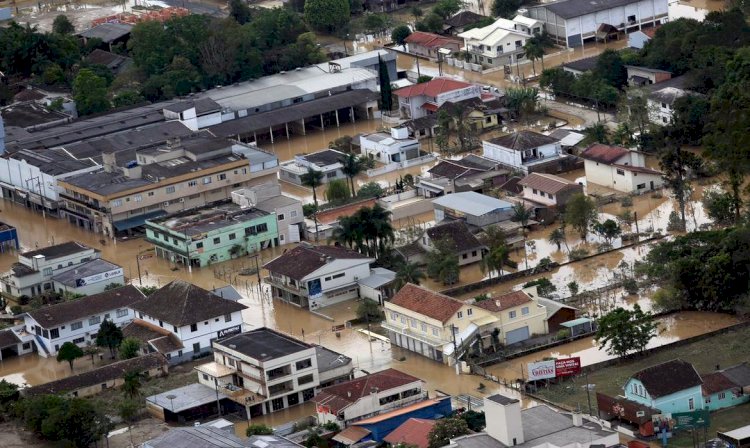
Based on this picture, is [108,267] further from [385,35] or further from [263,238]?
[385,35]

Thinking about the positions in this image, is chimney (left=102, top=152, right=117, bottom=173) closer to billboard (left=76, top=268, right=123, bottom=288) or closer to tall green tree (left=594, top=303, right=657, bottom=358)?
billboard (left=76, top=268, right=123, bottom=288)

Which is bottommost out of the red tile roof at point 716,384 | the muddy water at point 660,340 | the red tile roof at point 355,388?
the muddy water at point 660,340

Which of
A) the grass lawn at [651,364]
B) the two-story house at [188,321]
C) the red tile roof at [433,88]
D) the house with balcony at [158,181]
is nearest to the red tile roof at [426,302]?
the grass lawn at [651,364]

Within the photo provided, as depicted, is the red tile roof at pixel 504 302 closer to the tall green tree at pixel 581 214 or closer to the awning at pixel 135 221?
the tall green tree at pixel 581 214

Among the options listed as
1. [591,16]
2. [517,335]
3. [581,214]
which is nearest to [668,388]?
[517,335]

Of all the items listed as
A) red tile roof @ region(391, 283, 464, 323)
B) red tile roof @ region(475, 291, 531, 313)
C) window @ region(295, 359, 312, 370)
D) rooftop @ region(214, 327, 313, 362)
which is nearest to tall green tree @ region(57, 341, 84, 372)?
rooftop @ region(214, 327, 313, 362)

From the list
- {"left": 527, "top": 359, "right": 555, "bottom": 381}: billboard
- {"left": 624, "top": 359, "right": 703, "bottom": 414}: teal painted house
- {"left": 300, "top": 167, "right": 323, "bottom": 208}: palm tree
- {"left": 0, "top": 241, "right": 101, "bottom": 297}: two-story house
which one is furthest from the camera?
{"left": 300, "top": 167, "right": 323, "bottom": 208}: palm tree
